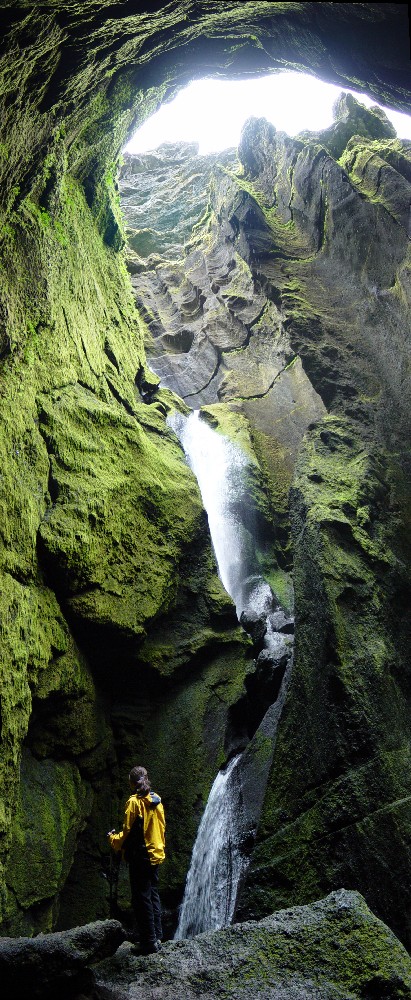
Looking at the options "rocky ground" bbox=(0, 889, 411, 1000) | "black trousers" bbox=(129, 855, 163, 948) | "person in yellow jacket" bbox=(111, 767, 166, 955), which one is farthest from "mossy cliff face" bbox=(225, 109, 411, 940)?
"rocky ground" bbox=(0, 889, 411, 1000)

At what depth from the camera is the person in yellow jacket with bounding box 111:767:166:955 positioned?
5367mm

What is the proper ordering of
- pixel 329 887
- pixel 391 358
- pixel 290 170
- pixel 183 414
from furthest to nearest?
pixel 290 170, pixel 183 414, pixel 391 358, pixel 329 887

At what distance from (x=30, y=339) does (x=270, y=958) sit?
325 inches

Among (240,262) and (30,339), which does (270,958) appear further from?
(240,262)

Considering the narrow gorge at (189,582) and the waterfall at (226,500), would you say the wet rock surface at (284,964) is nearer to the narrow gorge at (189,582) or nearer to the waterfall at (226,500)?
the narrow gorge at (189,582)

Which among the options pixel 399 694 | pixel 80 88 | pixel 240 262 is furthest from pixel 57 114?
pixel 240 262

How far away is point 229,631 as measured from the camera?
11.3 metres

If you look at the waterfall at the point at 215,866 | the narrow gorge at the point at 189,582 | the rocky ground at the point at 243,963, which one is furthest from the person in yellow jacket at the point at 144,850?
the waterfall at the point at 215,866

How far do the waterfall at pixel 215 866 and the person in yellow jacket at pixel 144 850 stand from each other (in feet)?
9.42

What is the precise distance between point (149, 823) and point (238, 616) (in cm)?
790

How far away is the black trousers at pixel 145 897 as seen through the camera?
531cm

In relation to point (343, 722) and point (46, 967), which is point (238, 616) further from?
point (46, 967)

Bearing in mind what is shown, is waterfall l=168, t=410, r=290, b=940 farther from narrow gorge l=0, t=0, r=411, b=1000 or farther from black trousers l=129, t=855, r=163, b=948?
black trousers l=129, t=855, r=163, b=948

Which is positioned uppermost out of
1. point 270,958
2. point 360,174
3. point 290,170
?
point 290,170
